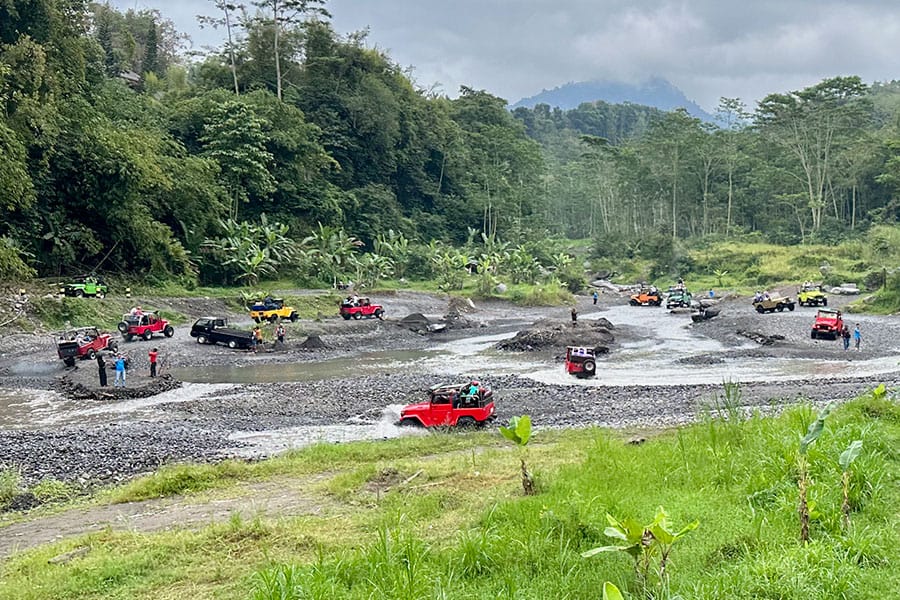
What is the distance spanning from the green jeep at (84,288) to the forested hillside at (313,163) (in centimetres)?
228

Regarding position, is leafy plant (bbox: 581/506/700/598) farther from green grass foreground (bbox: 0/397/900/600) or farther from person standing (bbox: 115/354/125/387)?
person standing (bbox: 115/354/125/387)

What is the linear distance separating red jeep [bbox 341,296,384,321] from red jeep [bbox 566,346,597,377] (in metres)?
21.0

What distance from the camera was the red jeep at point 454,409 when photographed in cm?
1809

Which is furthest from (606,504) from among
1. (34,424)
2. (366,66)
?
(366,66)

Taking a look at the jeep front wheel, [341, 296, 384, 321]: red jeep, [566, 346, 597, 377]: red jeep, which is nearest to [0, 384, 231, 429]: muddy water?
the jeep front wheel

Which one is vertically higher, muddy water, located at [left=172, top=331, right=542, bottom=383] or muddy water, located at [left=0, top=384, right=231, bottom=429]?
muddy water, located at [left=0, top=384, right=231, bottom=429]

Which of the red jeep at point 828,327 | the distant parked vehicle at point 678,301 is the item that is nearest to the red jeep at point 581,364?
the red jeep at point 828,327

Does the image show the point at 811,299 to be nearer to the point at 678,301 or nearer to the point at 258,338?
the point at 678,301

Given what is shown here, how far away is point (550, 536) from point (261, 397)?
18.2m

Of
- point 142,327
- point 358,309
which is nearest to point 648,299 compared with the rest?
point 358,309

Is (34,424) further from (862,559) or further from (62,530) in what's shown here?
(862,559)

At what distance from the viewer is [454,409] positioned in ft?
59.5

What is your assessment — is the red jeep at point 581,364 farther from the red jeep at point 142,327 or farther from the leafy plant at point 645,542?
the leafy plant at point 645,542

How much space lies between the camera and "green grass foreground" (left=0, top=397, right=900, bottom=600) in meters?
6.01
